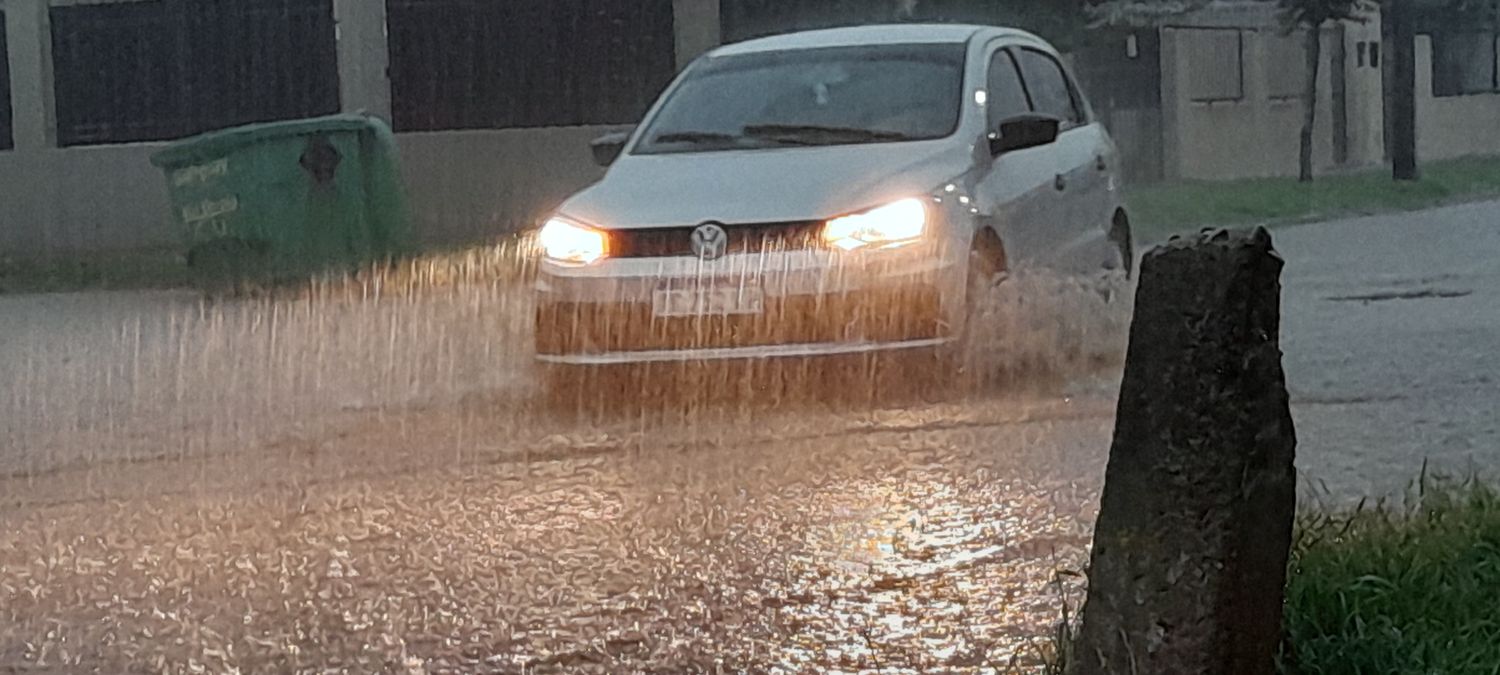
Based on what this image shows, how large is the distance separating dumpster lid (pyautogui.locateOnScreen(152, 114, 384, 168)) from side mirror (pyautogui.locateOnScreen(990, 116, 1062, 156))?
754 cm

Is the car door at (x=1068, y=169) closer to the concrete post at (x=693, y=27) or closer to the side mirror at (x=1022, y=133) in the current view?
the side mirror at (x=1022, y=133)

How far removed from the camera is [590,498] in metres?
6.66

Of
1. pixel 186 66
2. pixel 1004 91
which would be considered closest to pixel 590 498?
pixel 1004 91

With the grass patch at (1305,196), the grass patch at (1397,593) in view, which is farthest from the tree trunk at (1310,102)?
the grass patch at (1397,593)

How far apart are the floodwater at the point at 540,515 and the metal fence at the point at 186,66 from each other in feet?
33.9

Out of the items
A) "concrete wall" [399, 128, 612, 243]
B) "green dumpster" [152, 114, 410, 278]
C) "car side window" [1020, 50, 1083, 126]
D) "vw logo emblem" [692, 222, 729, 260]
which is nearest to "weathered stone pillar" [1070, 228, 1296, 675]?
"vw logo emblem" [692, 222, 729, 260]

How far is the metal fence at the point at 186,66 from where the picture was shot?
20.5 m

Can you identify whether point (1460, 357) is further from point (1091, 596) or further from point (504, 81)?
point (504, 81)

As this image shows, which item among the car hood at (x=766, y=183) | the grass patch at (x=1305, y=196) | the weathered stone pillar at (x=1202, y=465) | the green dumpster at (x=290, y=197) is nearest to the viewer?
the weathered stone pillar at (x=1202, y=465)

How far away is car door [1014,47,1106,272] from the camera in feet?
31.7

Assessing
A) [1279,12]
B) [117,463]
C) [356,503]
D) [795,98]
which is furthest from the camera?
[1279,12]

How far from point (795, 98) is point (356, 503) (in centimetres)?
348

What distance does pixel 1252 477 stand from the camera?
3545 millimetres

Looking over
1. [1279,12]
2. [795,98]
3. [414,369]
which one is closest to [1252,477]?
[795,98]
